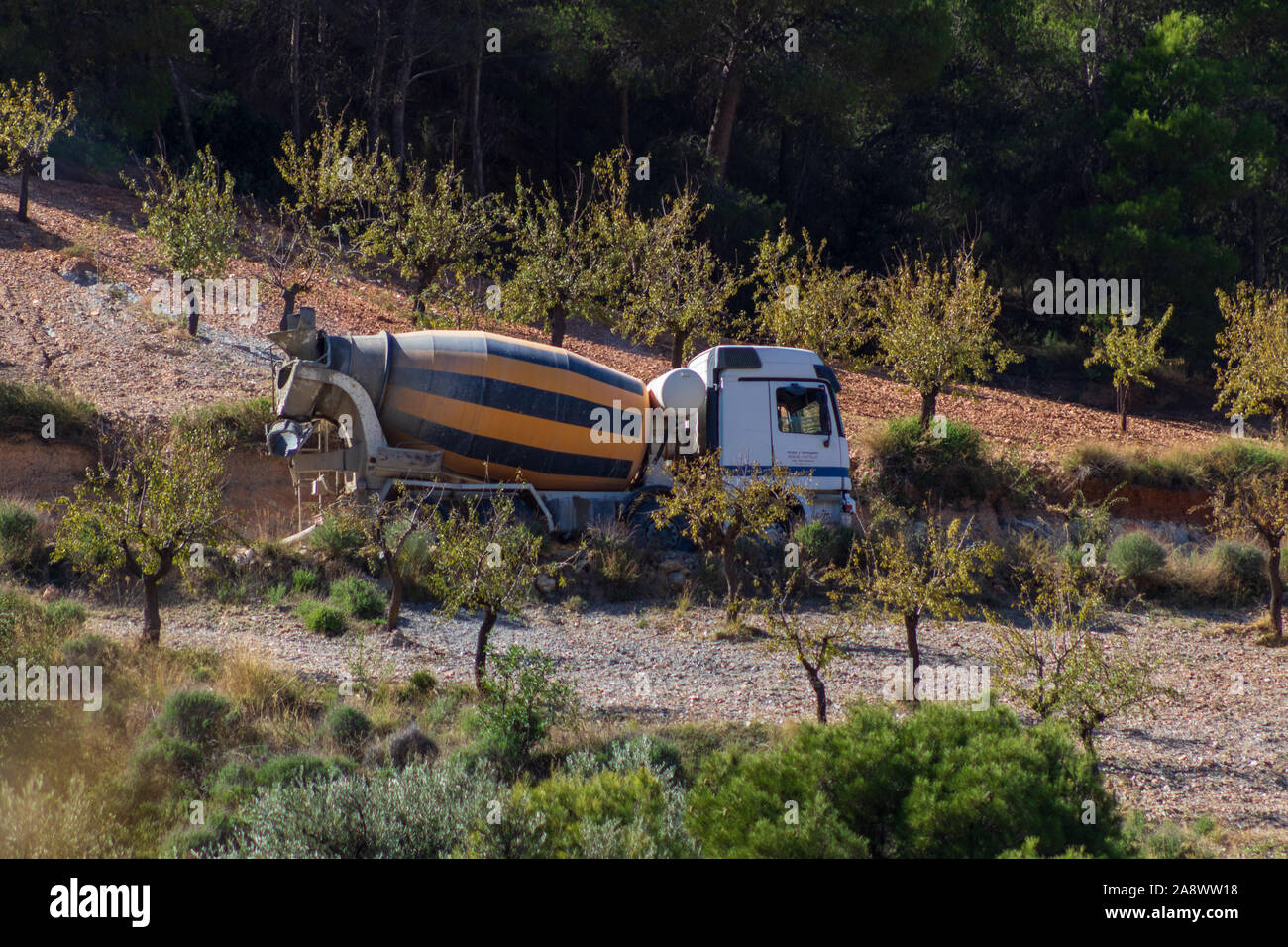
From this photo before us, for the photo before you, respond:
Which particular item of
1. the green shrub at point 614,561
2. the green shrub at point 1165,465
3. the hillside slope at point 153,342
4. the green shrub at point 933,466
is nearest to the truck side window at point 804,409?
the green shrub at point 614,561

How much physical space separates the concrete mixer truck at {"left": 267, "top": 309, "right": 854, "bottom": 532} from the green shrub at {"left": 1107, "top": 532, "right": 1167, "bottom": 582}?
435 centimetres

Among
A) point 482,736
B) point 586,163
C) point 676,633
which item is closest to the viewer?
point 482,736

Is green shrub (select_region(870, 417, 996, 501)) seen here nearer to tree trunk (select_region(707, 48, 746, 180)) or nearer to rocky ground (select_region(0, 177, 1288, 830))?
rocky ground (select_region(0, 177, 1288, 830))

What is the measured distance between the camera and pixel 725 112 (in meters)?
33.7

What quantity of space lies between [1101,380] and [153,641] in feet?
101

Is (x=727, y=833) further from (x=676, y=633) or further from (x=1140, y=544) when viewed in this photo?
(x=1140, y=544)

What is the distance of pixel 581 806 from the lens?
8.11 m

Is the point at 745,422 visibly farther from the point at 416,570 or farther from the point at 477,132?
the point at 477,132

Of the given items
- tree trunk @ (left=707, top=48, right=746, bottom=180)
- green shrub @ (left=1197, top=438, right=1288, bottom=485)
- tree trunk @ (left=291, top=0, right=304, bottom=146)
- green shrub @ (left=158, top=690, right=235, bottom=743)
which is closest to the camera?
green shrub @ (left=158, top=690, right=235, bottom=743)

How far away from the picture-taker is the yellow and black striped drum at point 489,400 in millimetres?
15844

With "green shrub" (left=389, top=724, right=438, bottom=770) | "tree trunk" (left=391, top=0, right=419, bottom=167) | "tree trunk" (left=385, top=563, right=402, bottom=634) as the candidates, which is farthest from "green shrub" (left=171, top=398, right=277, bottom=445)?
"tree trunk" (left=391, top=0, right=419, bottom=167)

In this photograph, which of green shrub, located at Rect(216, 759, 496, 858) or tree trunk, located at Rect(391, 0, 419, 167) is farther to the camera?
tree trunk, located at Rect(391, 0, 419, 167)

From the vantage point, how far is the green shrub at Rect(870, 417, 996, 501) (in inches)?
850
